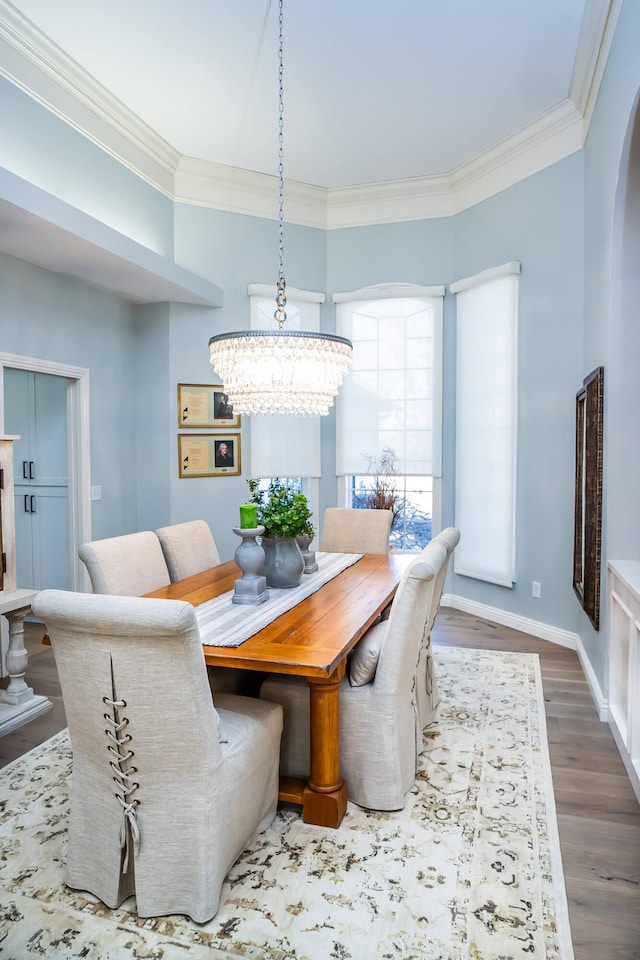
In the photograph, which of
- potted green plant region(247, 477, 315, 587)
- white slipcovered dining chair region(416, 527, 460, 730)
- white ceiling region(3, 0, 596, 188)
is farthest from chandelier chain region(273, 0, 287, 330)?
white slipcovered dining chair region(416, 527, 460, 730)

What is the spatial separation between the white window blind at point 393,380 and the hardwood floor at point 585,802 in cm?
186

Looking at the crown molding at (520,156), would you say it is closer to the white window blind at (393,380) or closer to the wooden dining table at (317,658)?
the white window blind at (393,380)

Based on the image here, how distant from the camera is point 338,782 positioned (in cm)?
224

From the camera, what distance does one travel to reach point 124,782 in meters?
1.74

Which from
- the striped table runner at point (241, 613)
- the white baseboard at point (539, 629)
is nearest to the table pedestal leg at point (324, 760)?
the striped table runner at point (241, 613)

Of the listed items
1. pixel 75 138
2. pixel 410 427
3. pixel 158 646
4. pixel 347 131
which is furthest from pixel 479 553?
pixel 75 138

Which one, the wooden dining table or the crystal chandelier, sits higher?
the crystal chandelier

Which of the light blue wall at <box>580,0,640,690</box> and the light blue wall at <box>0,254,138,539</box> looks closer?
the light blue wall at <box>580,0,640,690</box>

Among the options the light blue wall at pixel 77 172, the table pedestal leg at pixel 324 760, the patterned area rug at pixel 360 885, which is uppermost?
the light blue wall at pixel 77 172

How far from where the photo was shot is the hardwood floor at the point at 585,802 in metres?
1.72

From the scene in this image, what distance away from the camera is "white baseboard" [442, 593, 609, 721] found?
3.23 m

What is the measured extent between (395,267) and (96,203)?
2.43 metres

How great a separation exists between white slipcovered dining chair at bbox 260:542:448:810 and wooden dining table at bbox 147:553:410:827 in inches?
3.2

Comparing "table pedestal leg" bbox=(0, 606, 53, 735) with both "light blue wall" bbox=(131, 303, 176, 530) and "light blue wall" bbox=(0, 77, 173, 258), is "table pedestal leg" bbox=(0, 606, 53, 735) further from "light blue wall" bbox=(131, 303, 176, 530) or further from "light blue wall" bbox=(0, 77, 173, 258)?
"light blue wall" bbox=(0, 77, 173, 258)
